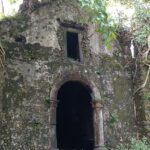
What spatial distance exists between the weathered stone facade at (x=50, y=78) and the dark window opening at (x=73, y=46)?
21cm

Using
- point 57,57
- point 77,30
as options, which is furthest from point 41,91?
point 77,30

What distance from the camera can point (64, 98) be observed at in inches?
Result: 570

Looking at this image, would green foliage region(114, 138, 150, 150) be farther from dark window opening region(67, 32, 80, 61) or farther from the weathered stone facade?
dark window opening region(67, 32, 80, 61)

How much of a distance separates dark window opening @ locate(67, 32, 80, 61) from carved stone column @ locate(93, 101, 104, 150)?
5.69ft

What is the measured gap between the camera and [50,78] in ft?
34.6

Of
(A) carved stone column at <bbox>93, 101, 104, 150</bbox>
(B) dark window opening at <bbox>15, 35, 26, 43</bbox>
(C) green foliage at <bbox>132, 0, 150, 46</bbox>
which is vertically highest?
(C) green foliage at <bbox>132, 0, 150, 46</bbox>

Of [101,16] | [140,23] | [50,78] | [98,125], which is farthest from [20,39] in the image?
[101,16]

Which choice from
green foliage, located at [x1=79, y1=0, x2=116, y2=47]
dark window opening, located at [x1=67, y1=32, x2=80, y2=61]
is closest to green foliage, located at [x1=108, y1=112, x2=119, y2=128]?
dark window opening, located at [x1=67, y1=32, x2=80, y2=61]

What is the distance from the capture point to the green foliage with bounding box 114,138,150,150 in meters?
10.6

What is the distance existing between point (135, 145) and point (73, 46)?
4.52 m

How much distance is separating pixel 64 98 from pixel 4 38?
493cm

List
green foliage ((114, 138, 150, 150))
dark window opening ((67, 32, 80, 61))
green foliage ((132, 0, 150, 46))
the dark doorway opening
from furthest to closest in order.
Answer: the dark doorway opening → green foliage ((132, 0, 150, 46)) → dark window opening ((67, 32, 80, 61)) → green foliage ((114, 138, 150, 150))

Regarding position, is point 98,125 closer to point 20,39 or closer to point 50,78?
point 50,78

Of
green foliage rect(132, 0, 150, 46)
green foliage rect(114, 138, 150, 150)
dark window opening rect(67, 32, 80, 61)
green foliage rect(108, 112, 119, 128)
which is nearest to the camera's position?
green foliage rect(114, 138, 150, 150)
